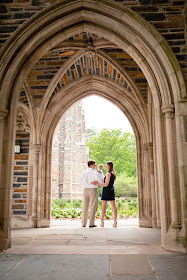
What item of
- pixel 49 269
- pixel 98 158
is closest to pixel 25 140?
pixel 49 269

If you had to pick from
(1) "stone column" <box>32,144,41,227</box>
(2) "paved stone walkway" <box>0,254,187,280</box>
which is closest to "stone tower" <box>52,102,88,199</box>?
(1) "stone column" <box>32,144,41,227</box>

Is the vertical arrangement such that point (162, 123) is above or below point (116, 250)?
above

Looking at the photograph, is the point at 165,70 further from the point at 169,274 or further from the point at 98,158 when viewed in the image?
the point at 98,158

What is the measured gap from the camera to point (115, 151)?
25656mm

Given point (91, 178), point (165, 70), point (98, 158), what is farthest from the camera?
point (98, 158)

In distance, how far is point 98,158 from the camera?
25719 millimetres

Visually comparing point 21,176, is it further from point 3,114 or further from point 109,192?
point 3,114

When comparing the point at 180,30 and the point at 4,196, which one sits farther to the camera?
the point at 180,30

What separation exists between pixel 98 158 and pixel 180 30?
72.8 ft

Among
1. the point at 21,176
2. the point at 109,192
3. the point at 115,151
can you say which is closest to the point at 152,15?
the point at 109,192

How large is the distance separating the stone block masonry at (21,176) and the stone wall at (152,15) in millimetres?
3662

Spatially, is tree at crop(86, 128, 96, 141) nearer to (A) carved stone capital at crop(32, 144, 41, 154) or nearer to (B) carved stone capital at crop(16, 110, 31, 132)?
(B) carved stone capital at crop(16, 110, 31, 132)

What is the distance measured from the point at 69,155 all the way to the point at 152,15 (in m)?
15.5

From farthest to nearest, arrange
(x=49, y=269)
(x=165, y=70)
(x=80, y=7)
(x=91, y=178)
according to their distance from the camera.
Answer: (x=91, y=178)
(x=80, y=7)
(x=165, y=70)
(x=49, y=269)
